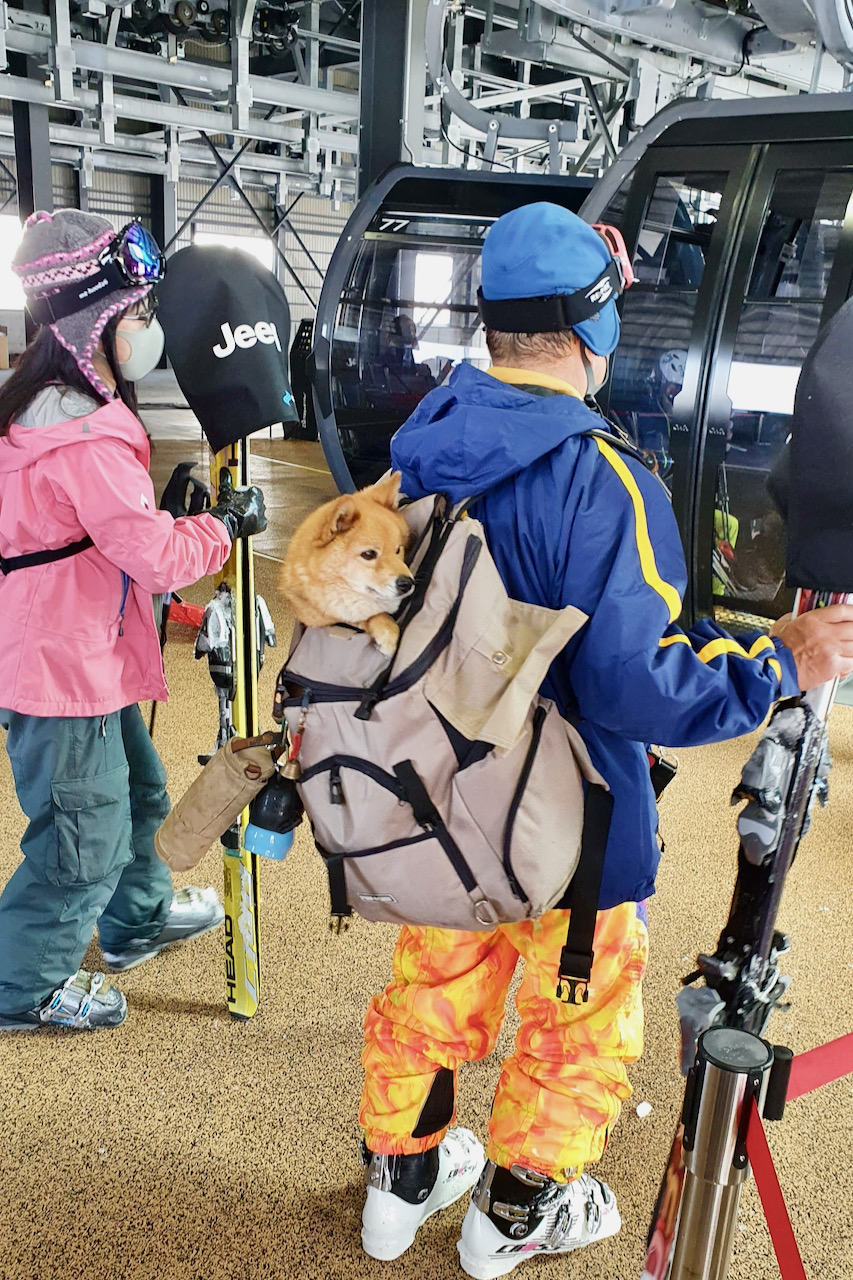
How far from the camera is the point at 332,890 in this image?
156 cm

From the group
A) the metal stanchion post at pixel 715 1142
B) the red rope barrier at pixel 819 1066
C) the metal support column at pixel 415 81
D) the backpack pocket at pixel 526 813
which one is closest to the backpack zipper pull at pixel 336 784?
the backpack pocket at pixel 526 813

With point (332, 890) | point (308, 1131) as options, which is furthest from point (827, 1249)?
point (332, 890)

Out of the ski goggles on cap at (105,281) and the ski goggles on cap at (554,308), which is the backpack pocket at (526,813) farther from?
the ski goggles on cap at (105,281)

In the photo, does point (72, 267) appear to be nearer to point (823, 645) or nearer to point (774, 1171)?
point (823, 645)

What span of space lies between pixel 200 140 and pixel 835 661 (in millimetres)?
19135

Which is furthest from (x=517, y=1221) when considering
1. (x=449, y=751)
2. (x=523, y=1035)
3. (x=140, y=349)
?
(x=140, y=349)

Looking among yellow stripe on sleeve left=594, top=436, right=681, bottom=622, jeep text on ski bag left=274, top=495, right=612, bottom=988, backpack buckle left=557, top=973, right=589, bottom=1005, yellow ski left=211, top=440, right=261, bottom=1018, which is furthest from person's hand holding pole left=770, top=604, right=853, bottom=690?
yellow ski left=211, top=440, right=261, bottom=1018

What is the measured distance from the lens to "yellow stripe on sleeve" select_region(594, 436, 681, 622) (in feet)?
4.54

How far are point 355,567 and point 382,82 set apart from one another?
225 inches

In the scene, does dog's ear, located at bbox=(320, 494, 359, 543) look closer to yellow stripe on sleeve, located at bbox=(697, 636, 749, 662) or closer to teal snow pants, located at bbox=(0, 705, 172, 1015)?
yellow stripe on sleeve, located at bbox=(697, 636, 749, 662)

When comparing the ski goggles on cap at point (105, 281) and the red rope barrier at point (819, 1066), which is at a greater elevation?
the ski goggles on cap at point (105, 281)

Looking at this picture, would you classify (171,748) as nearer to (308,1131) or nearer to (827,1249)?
(308,1131)

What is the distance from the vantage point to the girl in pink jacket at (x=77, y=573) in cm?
207

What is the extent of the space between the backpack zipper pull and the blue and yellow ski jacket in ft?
1.19
